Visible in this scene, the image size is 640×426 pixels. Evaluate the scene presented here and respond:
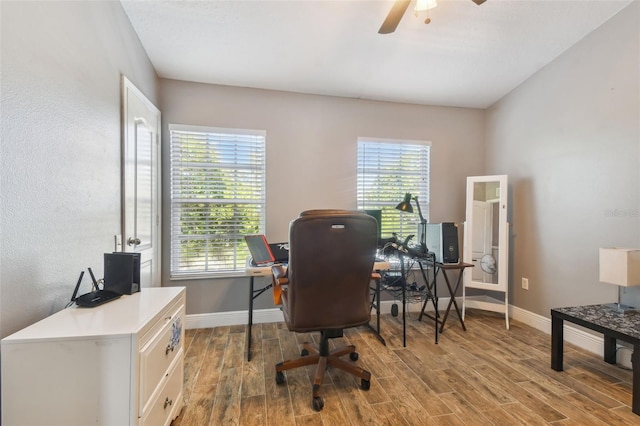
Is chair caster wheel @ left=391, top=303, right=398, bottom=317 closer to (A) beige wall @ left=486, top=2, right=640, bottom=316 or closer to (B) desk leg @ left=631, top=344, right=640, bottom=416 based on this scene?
(A) beige wall @ left=486, top=2, right=640, bottom=316

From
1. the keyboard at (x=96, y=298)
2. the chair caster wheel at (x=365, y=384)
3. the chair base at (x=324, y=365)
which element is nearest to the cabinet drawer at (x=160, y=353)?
the keyboard at (x=96, y=298)

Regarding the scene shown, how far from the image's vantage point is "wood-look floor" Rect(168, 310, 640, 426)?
1604 millimetres

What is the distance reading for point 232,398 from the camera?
5.79 ft

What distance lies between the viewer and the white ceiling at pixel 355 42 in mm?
2041

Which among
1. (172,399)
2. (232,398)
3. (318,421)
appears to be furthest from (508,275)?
(172,399)

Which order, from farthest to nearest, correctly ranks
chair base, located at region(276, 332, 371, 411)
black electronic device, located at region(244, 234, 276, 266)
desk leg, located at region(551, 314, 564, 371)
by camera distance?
black electronic device, located at region(244, 234, 276, 266), desk leg, located at region(551, 314, 564, 371), chair base, located at region(276, 332, 371, 411)

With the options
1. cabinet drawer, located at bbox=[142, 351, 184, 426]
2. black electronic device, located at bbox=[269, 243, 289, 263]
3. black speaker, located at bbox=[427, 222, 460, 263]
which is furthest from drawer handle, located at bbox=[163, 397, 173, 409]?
black speaker, located at bbox=[427, 222, 460, 263]

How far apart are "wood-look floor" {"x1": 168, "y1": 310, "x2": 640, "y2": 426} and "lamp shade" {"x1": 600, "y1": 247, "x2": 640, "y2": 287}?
2.35 feet

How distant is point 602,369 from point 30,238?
12.1ft

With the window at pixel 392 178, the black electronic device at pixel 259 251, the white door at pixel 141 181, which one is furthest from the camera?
the window at pixel 392 178

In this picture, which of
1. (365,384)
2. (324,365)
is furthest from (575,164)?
(324,365)

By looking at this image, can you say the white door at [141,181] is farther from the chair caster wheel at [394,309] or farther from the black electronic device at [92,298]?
the chair caster wheel at [394,309]

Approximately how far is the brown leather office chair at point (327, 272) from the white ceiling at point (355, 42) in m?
1.60

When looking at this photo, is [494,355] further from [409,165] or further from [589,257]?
[409,165]
